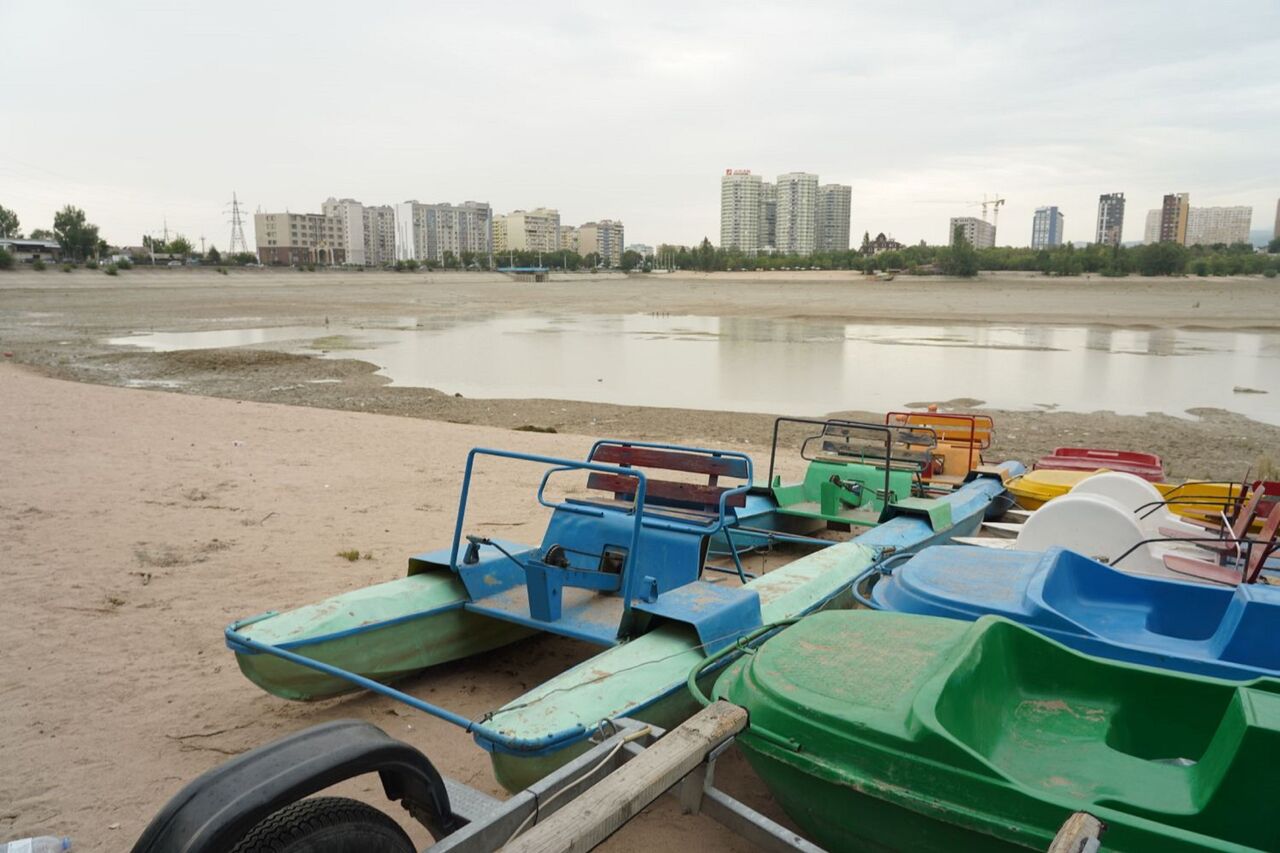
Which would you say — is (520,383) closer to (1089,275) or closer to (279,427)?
(279,427)

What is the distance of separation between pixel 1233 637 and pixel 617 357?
2216 centimetres

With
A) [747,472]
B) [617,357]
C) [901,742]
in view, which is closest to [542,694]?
[901,742]

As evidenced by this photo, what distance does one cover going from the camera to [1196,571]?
4984 mm

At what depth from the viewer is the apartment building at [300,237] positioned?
152m

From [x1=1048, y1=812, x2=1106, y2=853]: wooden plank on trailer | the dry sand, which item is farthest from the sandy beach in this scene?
[x1=1048, y1=812, x2=1106, y2=853]: wooden plank on trailer

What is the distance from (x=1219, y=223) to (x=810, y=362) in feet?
618

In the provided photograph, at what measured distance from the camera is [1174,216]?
151 m

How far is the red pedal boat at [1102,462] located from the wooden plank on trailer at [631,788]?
7.40 meters

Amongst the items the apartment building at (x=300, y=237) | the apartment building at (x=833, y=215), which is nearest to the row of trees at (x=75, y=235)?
the apartment building at (x=300, y=237)

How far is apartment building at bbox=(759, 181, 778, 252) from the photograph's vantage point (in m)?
182

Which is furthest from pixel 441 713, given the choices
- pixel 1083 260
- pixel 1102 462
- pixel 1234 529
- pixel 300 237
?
pixel 300 237

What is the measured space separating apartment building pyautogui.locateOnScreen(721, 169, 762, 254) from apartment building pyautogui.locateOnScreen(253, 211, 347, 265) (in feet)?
267

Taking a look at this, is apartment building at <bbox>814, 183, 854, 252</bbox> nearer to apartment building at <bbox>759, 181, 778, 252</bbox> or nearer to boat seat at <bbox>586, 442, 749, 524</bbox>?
apartment building at <bbox>759, 181, 778, 252</bbox>

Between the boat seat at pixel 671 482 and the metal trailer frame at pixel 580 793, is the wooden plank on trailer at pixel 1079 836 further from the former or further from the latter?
the boat seat at pixel 671 482
